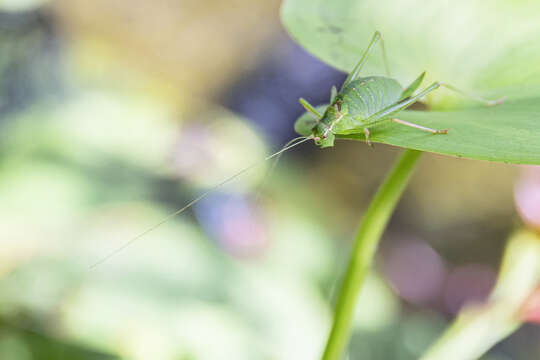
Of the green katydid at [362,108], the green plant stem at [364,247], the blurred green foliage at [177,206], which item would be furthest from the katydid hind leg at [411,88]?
the blurred green foliage at [177,206]

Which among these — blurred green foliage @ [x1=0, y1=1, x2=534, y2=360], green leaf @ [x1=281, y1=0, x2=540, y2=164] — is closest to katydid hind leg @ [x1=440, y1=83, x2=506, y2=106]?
green leaf @ [x1=281, y1=0, x2=540, y2=164]

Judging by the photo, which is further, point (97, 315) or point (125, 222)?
point (125, 222)

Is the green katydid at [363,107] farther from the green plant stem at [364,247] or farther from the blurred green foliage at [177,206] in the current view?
the blurred green foliage at [177,206]

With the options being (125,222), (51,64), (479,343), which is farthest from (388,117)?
(51,64)

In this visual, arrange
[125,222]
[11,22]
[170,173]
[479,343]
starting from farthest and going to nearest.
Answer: [11,22]
[170,173]
[125,222]
[479,343]

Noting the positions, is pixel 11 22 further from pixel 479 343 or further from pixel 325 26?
pixel 479 343

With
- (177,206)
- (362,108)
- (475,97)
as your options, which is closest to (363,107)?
(362,108)

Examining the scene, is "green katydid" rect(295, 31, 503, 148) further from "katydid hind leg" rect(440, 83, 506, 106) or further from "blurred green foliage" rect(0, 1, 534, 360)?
"blurred green foliage" rect(0, 1, 534, 360)
